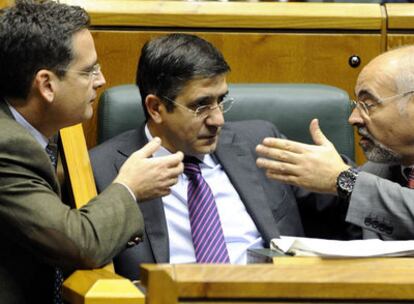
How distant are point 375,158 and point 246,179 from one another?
199mm

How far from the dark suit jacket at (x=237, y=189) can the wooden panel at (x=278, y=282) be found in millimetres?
610

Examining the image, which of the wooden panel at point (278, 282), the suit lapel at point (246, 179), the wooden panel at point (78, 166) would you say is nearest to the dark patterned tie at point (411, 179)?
the suit lapel at point (246, 179)

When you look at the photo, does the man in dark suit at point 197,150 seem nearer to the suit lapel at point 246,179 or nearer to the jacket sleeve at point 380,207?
the suit lapel at point 246,179

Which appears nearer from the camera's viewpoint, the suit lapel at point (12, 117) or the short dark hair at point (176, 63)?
the suit lapel at point (12, 117)

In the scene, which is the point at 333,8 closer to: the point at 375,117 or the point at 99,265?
the point at 375,117

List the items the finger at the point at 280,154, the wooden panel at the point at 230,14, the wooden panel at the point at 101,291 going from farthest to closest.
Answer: the wooden panel at the point at 230,14 < the finger at the point at 280,154 < the wooden panel at the point at 101,291

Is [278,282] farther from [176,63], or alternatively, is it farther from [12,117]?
[176,63]

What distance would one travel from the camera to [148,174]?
1.37 meters

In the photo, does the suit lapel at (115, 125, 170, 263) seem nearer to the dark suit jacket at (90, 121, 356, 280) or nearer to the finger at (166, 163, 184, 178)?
the dark suit jacket at (90, 121, 356, 280)

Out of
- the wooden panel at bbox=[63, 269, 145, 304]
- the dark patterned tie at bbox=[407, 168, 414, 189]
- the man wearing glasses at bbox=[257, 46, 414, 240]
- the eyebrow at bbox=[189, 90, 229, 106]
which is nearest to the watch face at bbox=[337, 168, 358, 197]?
the man wearing glasses at bbox=[257, 46, 414, 240]

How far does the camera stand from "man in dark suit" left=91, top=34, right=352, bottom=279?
1.60 metres

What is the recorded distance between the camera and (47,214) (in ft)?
4.08

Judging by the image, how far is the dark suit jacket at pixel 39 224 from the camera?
124 centimetres

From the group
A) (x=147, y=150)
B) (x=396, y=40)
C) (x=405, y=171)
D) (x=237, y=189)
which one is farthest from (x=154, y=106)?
(x=396, y=40)
